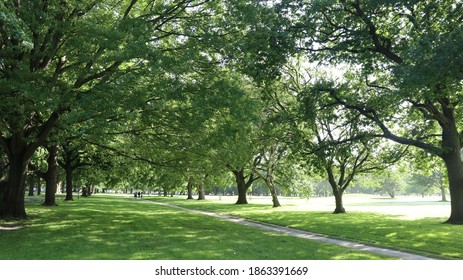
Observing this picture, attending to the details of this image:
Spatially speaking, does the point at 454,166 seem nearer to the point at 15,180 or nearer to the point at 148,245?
the point at 148,245

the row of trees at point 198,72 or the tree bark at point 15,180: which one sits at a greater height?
the row of trees at point 198,72

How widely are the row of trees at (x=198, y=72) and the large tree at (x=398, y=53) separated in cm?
7

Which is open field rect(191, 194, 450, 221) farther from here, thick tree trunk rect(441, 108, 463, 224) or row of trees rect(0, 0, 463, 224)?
row of trees rect(0, 0, 463, 224)

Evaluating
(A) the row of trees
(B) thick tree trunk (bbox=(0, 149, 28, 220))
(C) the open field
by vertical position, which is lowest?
(C) the open field

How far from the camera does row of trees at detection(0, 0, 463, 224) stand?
12.4 m

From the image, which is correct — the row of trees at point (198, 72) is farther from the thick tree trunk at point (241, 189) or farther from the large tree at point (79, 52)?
the thick tree trunk at point (241, 189)

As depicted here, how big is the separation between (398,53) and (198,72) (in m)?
10.1

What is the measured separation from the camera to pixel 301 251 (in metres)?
11.2

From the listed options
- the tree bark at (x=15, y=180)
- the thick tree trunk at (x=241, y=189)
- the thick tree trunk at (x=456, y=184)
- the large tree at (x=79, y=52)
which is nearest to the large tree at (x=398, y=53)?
the thick tree trunk at (x=456, y=184)

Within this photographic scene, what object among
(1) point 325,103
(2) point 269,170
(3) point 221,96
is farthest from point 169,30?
(2) point 269,170

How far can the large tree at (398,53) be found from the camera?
1193 cm

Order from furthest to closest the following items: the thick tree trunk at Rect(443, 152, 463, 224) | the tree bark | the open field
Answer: the open field
the thick tree trunk at Rect(443, 152, 463, 224)
the tree bark

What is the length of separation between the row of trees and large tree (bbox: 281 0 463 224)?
0.07 m

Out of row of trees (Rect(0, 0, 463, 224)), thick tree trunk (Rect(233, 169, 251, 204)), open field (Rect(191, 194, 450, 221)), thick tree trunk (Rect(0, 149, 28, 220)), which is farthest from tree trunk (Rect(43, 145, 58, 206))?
thick tree trunk (Rect(233, 169, 251, 204))
